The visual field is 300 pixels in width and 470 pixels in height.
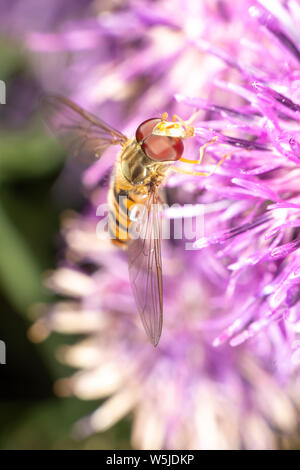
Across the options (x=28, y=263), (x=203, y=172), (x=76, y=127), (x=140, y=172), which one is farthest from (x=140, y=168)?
(x=28, y=263)

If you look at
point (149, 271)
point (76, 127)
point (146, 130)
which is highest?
point (76, 127)

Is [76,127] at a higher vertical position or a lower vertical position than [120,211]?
higher

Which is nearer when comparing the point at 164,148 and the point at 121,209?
the point at 164,148

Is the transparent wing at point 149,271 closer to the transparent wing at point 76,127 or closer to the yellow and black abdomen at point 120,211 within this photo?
the yellow and black abdomen at point 120,211

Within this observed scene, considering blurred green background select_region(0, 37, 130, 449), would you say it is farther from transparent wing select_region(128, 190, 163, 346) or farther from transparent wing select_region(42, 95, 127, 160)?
transparent wing select_region(128, 190, 163, 346)

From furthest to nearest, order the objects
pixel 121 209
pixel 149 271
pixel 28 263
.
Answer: pixel 28 263 < pixel 121 209 < pixel 149 271

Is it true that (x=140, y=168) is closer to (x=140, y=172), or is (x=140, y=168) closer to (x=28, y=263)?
(x=140, y=172)

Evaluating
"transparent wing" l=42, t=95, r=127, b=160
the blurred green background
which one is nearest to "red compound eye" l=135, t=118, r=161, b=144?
"transparent wing" l=42, t=95, r=127, b=160

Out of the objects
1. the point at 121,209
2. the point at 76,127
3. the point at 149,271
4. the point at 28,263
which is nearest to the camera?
the point at 149,271
